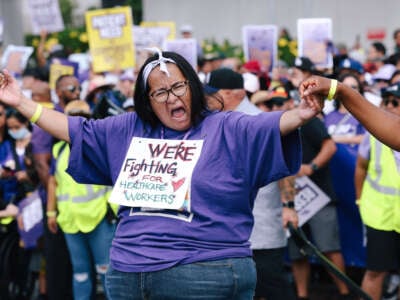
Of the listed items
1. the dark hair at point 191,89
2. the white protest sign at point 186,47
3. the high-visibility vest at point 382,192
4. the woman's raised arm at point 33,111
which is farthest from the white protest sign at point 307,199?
the white protest sign at point 186,47

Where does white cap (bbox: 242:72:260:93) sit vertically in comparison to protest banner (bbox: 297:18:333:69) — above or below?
above

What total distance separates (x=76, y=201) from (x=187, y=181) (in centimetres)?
300

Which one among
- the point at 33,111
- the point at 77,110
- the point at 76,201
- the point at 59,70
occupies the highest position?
the point at 33,111

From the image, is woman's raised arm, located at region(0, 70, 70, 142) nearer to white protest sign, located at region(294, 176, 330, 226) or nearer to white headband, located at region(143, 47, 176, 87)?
white headband, located at region(143, 47, 176, 87)

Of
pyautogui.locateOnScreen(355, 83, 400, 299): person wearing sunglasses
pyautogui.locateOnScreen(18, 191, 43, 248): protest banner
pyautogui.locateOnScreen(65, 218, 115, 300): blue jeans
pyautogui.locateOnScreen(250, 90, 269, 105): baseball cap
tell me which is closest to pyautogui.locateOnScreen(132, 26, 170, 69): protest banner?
pyautogui.locateOnScreen(250, 90, 269, 105): baseball cap

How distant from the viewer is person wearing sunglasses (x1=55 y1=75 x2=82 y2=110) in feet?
25.3

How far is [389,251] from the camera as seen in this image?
20.5 feet

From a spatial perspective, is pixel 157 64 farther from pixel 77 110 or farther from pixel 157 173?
pixel 77 110

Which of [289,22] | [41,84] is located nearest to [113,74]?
[41,84]

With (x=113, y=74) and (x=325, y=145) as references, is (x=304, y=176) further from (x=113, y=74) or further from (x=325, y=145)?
(x=113, y=74)

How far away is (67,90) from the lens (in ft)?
25.3

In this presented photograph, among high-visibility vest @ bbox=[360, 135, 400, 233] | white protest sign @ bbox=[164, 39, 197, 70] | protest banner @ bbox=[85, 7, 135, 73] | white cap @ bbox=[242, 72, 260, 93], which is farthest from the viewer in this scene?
protest banner @ bbox=[85, 7, 135, 73]

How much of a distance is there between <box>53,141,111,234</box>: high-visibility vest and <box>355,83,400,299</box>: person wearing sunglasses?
1895 mm

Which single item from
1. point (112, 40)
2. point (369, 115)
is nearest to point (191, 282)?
point (369, 115)
